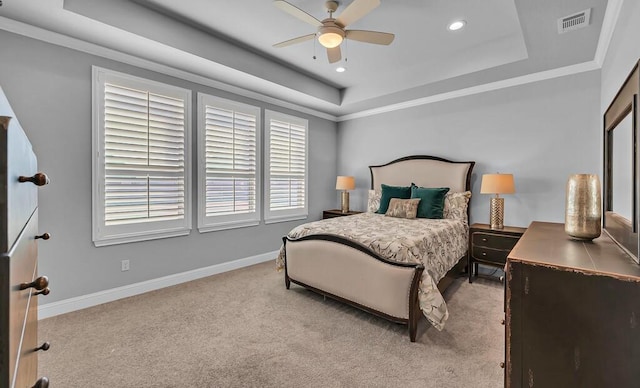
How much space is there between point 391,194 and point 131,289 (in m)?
3.53

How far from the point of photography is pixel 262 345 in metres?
2.19

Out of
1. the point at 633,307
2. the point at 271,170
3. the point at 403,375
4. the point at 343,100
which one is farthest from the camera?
the point at 343,100

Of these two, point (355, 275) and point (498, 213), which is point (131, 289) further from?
point (498, 213)

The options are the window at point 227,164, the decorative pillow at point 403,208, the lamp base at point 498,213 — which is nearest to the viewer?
the lamp base at point 498,213

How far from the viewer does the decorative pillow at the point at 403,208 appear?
3.83 m

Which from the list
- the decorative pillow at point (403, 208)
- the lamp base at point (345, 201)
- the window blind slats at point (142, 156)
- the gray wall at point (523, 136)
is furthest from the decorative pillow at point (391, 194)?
the window blind slats at point (142, 156)

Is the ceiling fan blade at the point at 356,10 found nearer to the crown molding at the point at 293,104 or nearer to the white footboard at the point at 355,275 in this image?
the crown molding at the point at 293,104

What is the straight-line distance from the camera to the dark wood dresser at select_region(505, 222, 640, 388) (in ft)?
3.15

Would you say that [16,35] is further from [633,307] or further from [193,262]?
[633,307]

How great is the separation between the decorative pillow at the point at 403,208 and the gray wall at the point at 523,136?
0.93m

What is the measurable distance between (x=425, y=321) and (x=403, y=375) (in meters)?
0.82

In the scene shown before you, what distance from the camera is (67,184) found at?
2.72 metres

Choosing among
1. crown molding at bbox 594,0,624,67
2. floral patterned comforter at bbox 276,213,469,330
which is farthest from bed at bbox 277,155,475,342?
crown molding at bbox 594,0,624,67

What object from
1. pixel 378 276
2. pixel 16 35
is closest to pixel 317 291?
pixel 378 276
